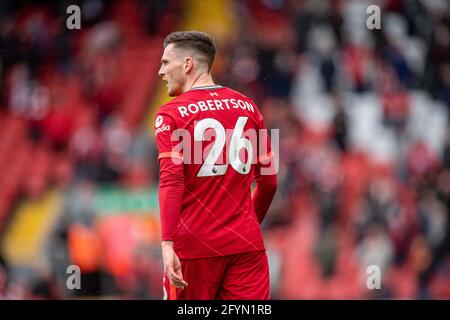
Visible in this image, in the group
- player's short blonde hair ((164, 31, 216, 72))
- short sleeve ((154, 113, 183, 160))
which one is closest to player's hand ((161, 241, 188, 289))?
short sleeve ((154, 113, 183, 160))

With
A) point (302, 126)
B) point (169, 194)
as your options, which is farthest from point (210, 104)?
point (302, 126)

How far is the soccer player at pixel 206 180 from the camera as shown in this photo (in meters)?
3.66

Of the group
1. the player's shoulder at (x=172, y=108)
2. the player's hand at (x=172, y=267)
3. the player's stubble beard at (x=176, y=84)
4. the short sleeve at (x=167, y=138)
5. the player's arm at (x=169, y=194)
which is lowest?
the player's hand at (x=172, y=267)

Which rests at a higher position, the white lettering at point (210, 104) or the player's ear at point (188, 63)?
the player's ear at point (188, 63)

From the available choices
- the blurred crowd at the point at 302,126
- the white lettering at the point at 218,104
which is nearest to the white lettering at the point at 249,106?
the white lettering at the point at 218,104

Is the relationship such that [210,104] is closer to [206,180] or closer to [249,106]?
[249,106]

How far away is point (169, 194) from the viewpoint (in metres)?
3.61

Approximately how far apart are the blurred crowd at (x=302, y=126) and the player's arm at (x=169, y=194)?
4.88 meters

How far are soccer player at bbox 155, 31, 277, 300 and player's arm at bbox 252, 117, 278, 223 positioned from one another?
0.07ft

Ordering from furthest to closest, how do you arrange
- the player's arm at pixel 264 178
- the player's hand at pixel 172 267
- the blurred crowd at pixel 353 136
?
the blurred crowd at pixel 353 136, the player's arm at pixel 264 178, the player's hand at pixel 172 267

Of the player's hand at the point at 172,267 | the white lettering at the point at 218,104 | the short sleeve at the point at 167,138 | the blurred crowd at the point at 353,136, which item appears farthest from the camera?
the blurred crowd at the point at 353,136

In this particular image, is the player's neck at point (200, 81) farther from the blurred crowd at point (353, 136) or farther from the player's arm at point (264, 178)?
the blurred crowd at point (353, 136)

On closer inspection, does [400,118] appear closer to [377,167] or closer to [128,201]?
[377,167]

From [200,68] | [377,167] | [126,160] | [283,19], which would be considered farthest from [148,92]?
[200,68]
